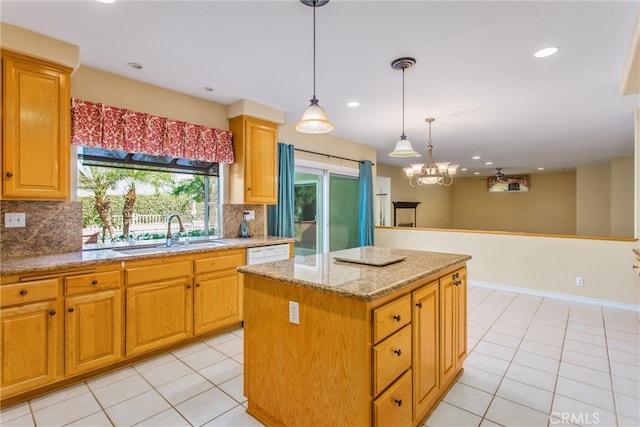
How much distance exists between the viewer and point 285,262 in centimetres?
223

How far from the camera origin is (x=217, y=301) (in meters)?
3.20

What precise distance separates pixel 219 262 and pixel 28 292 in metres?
1.41

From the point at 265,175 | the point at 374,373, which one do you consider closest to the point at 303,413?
the point at 374,373

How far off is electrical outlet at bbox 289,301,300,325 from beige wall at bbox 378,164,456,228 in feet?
22.5

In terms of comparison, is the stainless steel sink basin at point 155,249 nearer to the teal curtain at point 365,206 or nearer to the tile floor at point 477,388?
the tile floor at point 477,388

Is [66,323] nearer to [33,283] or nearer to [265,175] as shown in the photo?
[33,283]

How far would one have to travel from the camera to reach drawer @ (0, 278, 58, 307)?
80.1 inches

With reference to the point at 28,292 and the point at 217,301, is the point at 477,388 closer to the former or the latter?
the point at 217,301

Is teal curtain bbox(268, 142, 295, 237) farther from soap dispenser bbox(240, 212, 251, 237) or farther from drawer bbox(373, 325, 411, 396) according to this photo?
drawer bbox(373, 325, 411, 396)

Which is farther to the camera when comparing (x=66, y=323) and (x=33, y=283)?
(x=66, y=323)

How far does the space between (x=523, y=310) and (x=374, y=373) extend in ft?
11.6

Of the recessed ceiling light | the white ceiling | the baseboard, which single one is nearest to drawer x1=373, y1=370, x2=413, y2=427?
the white ceiling

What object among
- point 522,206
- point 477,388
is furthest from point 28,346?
point 522,206

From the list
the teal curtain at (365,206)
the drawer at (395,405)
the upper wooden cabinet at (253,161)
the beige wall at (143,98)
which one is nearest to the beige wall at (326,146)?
the teal curtain at (365,206)
